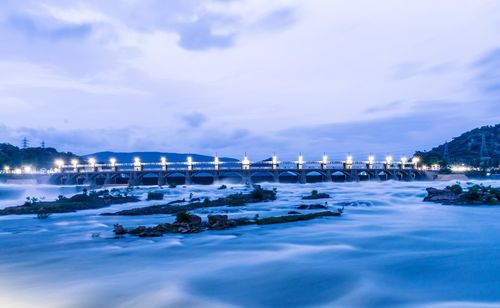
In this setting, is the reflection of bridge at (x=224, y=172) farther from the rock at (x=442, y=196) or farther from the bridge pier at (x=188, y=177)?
the rock at (x=442, y=196)

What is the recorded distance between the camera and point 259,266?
17141mm

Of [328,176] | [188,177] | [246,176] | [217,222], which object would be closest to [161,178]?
[188,177]

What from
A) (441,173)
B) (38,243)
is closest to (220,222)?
(38,243)

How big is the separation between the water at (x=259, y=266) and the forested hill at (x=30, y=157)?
132m

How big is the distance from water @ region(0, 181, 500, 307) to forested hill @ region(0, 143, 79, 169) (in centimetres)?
13187

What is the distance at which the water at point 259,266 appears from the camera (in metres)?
12.9

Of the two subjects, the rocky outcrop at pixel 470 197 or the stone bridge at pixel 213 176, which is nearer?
the rocky outcrop at pixel 470 197

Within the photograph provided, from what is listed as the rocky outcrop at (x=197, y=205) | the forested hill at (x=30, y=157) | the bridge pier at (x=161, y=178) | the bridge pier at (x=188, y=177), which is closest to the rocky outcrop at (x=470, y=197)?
the rocky outcrop at (x=197, y=205)

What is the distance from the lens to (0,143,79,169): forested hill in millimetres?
140375

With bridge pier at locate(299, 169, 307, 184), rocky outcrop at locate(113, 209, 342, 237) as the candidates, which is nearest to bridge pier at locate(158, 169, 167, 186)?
bridge pier at locate(299, 169, 307, 184)

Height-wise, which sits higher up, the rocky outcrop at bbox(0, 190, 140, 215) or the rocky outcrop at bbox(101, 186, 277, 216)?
the rocky outcrop at bbox(0, 190, 140, 215)

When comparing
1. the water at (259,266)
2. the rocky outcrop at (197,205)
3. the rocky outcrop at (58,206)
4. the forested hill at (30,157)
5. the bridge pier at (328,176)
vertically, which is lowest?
the water at (259,266)

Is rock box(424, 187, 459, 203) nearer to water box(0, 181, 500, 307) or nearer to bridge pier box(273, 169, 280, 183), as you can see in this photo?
water box(0, 181, 500, 307)

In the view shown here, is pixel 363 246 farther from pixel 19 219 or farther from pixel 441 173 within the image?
pixel 441 173
